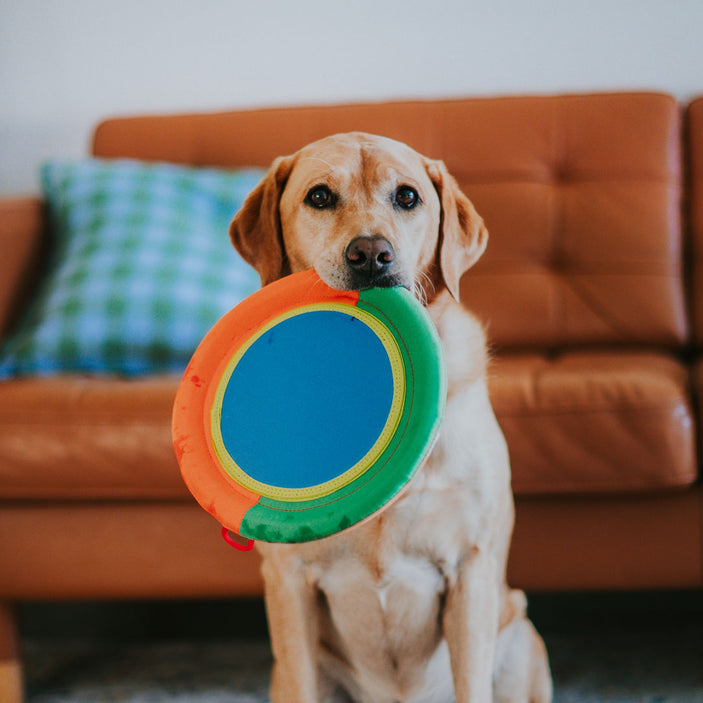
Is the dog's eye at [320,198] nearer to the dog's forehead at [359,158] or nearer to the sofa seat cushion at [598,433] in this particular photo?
the dog's forehead at [359,158]

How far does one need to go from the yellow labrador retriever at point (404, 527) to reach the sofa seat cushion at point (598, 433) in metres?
0.22

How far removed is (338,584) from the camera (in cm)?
117

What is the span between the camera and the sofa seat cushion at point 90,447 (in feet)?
4.84

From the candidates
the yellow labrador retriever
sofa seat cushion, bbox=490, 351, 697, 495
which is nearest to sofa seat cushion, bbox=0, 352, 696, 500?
sofa seat cushion, bbox=490, 351, 697, 495

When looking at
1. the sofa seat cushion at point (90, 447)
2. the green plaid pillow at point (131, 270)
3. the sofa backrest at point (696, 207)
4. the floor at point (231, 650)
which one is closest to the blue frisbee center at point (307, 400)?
the sofa seat cushion at point (90, 447)

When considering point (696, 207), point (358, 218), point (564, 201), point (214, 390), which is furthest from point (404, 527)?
point (696, 207)

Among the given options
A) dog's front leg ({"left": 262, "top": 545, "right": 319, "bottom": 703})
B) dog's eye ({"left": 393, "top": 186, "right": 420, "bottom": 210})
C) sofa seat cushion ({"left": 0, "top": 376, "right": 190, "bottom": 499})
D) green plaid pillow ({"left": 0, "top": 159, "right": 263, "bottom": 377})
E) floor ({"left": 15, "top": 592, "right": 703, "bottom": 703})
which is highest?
dog's eye ({"left": 393, "top": 186, "right": 420, "bottom": 210})

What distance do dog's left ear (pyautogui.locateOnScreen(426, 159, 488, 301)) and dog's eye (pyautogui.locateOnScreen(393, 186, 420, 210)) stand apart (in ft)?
0.24

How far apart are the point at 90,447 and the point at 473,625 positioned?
0.79 meters

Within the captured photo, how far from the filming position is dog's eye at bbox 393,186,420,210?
125 cm

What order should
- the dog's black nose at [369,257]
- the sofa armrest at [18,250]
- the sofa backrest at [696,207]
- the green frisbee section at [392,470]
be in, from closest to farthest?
the green frisbee section at [392,470], the dog's black nose at [369,257], the sofa armrest at [18,250], the sofa backrest at [696,207]

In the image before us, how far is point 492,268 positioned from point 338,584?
4.01 ft

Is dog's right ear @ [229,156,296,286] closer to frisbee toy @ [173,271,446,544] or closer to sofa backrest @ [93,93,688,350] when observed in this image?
frisbee toy @ [173,271,446,544]

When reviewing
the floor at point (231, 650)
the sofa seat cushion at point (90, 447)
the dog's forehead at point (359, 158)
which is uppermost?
the dog's forehead at point (359, 158)
